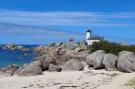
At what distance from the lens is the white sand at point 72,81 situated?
27938mm

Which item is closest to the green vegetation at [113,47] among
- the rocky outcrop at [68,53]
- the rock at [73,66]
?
the rocky outcrop at [68,53]

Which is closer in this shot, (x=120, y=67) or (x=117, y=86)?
(x=117, y=86)

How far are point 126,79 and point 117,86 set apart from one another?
297 centimetres

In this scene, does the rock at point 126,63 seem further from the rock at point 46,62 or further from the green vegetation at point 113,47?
the green vegetation at point 113,47

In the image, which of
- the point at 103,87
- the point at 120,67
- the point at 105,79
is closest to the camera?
the point at 103,87

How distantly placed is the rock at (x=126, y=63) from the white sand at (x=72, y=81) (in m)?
0.99

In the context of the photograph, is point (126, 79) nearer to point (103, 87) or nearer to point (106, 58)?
point (103, 87)

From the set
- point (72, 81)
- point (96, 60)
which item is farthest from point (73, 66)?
point (72, 81)

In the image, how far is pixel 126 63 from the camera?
114 ft

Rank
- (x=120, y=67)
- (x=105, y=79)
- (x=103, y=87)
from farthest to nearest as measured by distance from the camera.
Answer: (x=120, y=67), (x=105, y=79), (x=103, y=87)

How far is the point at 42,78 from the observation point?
31.2m

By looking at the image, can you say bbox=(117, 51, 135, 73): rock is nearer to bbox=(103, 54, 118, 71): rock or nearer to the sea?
bbox=(103, 54, 118, 71): rock

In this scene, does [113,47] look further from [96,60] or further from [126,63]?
[126,63]

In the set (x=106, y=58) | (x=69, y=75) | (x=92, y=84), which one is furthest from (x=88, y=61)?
(x=92, y=84)
